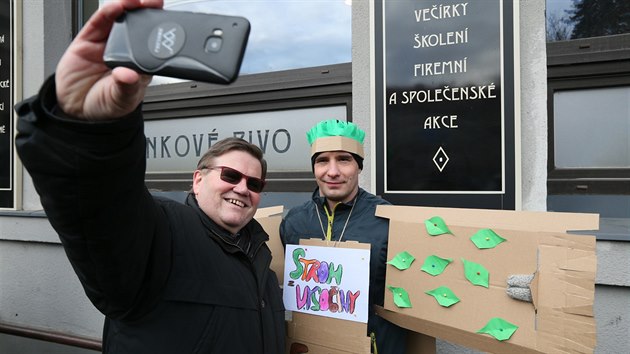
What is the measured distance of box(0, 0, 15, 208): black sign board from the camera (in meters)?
4.30

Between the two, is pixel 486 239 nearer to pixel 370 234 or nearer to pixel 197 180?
pixel 370 234

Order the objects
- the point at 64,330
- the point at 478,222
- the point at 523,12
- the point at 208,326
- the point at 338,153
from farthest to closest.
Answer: the point at 64,330 → the point at 523,12 → the point at 338,153 → the point at 478,222 → the point at 208,326

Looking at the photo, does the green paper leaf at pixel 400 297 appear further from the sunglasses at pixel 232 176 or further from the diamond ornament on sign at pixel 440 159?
the diamond ornament on sign at pixel 440 159

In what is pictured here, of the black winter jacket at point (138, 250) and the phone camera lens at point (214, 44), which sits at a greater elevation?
the phone camera lens at point (214, 44)

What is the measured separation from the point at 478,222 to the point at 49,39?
4.37m

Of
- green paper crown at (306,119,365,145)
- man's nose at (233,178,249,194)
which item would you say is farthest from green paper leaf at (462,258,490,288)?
man's nose at (233,178,249,194)

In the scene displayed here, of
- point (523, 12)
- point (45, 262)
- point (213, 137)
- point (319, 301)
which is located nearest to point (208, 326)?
point (319, 301)

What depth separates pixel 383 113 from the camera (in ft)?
9.98

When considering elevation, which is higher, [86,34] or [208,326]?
[86,34]

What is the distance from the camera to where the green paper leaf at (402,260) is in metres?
1.78

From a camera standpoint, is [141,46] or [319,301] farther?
[319,301]

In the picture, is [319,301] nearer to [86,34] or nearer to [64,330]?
[86,34]

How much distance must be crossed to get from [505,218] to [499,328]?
1.30ft

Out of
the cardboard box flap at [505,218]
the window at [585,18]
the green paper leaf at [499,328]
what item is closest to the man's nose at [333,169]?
the cardboard box flap at [505,218]
